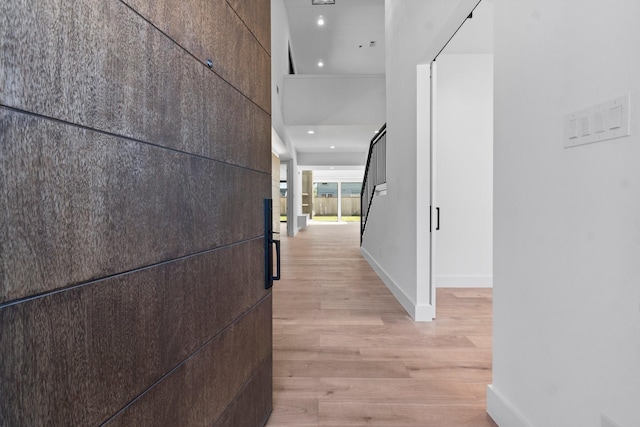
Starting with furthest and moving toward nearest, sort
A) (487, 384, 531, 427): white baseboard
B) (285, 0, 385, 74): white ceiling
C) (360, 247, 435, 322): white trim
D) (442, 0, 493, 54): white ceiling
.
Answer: (285, 0, 385, 74): white ceiling < (442, 0, 493, 54): white ceiling < (360, 247, 435, 322): white trim < (487, 384, 531, 427): white baseboard

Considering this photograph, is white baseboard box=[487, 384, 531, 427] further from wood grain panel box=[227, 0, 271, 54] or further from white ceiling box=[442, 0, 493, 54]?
white ceiling box=[442, 0, 493, 54]

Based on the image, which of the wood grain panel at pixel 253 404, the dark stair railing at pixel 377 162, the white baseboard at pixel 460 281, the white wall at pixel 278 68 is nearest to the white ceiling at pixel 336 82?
the white wall at pixel 278 68

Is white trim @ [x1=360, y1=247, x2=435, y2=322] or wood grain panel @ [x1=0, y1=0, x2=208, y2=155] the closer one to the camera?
wood grain panel @ [x1=0, y1=0, x2=208, y2=155]

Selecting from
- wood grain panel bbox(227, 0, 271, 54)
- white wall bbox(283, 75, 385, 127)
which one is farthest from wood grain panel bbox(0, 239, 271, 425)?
white wall bbox(283, 75, 385, 127)

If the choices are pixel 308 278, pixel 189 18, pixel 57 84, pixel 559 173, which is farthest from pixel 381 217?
pixel 57 84

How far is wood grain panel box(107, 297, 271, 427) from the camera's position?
779 mm

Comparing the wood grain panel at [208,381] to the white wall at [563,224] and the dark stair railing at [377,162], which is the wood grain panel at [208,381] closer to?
the white wall at [563,224]

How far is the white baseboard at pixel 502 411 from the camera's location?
4.54 feet

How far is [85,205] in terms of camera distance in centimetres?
60

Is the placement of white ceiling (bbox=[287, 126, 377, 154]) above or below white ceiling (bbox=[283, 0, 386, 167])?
below

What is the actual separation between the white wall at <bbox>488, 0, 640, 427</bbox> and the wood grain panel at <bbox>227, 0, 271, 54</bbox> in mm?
1059

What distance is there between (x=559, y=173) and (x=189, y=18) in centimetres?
127

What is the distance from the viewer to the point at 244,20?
4.15 ft

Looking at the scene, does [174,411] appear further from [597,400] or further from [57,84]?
[597,400]
